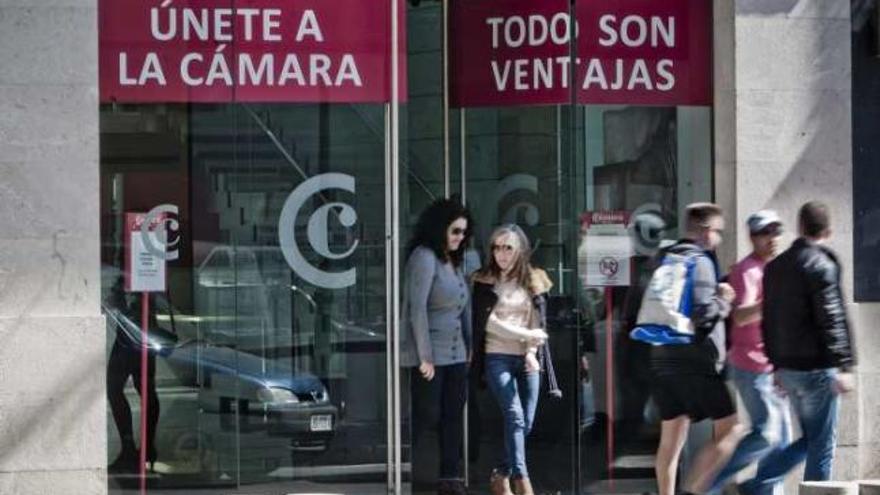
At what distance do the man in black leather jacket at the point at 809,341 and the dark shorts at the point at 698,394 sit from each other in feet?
1.20

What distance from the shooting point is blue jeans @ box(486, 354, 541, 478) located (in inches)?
458

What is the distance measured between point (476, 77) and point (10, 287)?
3.59 metres

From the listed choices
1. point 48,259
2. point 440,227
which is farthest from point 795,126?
point 48,259

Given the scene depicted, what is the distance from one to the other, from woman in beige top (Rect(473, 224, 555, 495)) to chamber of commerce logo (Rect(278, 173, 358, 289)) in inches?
38.6

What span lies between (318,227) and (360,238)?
306mm

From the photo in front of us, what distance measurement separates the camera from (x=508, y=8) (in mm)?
12641

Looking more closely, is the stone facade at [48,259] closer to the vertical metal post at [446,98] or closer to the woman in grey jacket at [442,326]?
the woman in grey jacket at [442,326]

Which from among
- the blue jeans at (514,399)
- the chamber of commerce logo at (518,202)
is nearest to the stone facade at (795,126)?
the chamber of commerce logo at (518,202)

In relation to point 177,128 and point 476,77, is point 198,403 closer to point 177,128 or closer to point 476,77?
point 177,128

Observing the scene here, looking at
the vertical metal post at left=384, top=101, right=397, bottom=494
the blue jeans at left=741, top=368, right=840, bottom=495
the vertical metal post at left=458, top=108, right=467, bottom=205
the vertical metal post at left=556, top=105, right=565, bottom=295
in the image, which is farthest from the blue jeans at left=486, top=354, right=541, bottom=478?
the blue jeans at left=741, top=368, right=840, bottom=495

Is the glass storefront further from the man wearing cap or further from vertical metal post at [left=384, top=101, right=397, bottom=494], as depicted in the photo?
the man wearing cap

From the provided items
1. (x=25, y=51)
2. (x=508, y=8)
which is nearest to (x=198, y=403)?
(x=25, y=51)

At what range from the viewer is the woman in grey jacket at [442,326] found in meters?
12.1

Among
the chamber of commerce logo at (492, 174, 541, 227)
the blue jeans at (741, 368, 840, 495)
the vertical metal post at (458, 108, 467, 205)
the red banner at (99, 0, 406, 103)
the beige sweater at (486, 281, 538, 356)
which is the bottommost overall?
the blue jeans at (741, 368, 840, 495)
